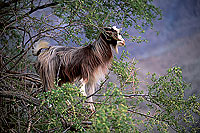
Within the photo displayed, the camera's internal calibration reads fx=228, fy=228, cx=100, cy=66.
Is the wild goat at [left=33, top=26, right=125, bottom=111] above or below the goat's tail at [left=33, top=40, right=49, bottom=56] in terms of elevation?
below

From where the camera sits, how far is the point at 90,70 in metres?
1.11

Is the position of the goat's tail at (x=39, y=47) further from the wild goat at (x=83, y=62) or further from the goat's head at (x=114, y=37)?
the goat's head at (x=114, y=37)

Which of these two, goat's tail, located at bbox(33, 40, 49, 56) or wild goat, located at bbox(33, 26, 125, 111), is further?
goat's tail, located at bbox(33, 40, 49, 56)

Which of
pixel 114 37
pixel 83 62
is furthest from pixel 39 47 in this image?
pixel 114 37

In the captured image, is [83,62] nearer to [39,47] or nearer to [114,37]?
[114,37]

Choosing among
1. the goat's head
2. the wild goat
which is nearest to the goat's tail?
the wild goat

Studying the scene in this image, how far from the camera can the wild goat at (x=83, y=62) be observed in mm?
1080

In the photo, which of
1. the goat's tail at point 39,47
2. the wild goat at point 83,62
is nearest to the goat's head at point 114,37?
the wild goat at point 83,62

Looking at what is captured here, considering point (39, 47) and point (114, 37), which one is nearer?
point (114, 37)

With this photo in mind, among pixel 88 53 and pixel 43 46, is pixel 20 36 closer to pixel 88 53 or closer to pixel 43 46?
pixel 43 46

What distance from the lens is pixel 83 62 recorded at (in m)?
1.10

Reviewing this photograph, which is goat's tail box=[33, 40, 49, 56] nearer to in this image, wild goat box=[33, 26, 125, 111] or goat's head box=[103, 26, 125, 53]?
wild goat box=[33, 26, 125, 111]

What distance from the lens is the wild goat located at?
1080 mm

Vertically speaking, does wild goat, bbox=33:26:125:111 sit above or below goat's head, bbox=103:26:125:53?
below
